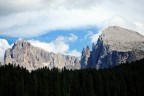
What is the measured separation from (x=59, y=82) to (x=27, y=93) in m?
27.2

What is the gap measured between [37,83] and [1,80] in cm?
2057

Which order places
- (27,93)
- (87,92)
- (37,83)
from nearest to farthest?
(27,93)
(37,83)
(87,92)

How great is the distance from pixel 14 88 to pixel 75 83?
39.3 meters

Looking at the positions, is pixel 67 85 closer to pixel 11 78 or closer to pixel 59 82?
pixel 59 82

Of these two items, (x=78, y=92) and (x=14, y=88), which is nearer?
(x=14, y=88)

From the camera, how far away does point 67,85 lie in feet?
639

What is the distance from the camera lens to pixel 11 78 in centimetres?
19538

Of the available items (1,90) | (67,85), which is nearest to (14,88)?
(1,90)

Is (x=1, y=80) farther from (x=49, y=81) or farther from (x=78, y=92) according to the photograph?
(x=78, y=92)

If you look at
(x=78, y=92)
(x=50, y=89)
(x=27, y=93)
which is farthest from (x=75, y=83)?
(x=27, y=93)

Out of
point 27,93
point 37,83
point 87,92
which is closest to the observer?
point 27,93

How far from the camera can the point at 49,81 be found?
194875 millimetres

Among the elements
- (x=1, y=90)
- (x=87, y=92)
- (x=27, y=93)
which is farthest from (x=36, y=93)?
(x=87, y=92)

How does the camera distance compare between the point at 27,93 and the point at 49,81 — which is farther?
the point at 49,81
